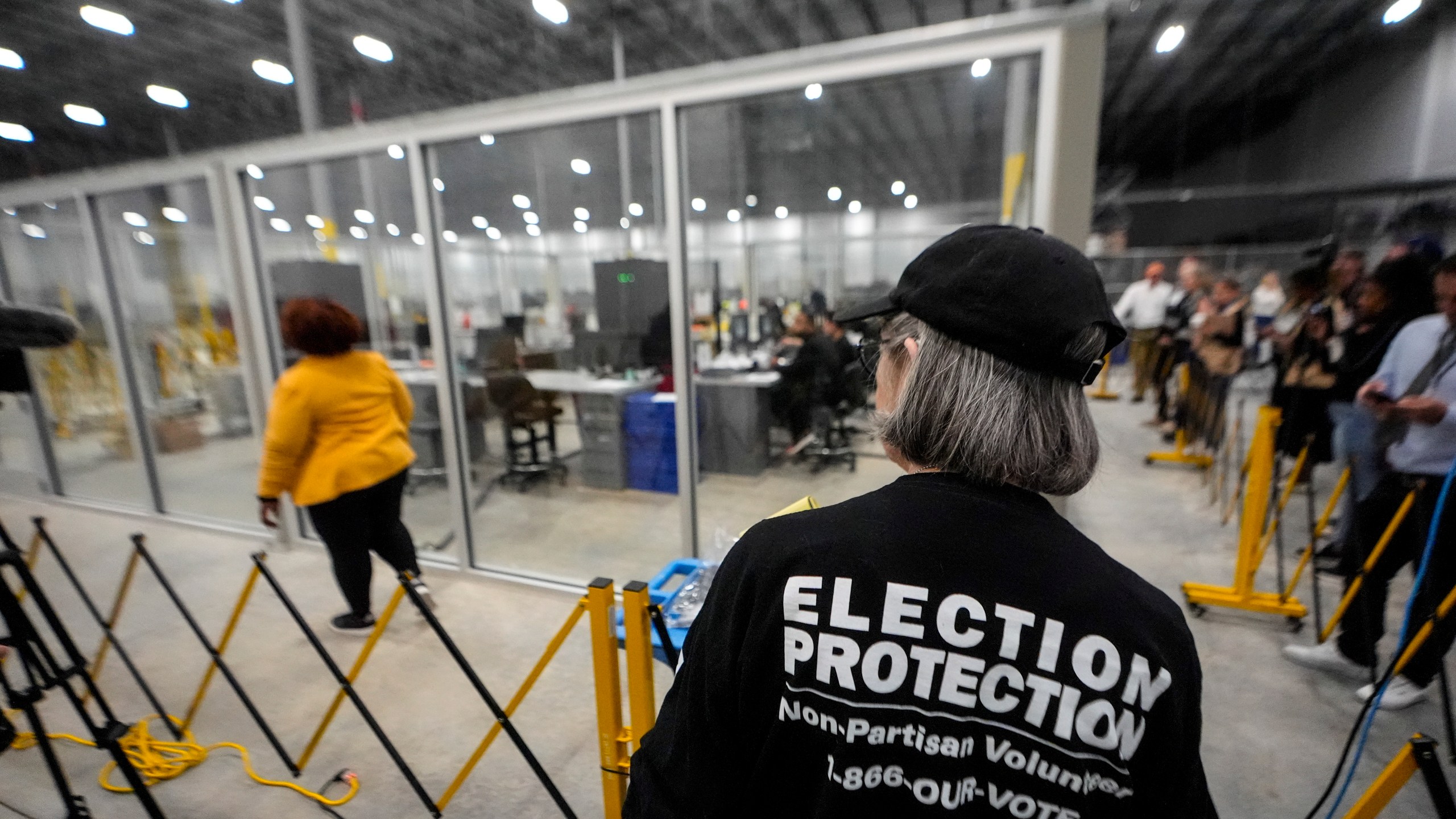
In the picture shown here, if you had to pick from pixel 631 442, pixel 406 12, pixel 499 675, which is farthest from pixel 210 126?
pixel 499 675

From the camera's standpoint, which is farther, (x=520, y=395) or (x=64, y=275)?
(x=64, y=275)

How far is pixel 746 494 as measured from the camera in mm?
4941

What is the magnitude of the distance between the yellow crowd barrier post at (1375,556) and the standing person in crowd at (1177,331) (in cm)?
461

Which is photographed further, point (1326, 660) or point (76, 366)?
point (76, 366)

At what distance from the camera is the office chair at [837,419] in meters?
5.29

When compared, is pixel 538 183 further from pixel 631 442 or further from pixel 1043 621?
pixel 1043 621

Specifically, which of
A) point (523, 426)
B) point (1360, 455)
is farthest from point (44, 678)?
point (1360, 455)

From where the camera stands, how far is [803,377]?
17.6ft

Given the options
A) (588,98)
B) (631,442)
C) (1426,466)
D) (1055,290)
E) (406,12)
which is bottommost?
(631,442)

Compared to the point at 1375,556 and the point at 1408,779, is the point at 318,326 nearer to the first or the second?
the point at 1408,779

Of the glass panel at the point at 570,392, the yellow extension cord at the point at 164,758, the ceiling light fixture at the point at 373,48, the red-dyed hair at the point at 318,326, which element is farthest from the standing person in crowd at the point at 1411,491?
the ceiling light fixture at the point at 373,48

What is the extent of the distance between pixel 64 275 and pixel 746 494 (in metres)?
6.56

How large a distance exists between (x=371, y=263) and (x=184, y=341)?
1.87m

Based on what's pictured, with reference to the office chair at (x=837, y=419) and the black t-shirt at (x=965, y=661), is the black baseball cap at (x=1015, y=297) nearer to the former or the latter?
the black t-shirt at (x=965, y=661)
